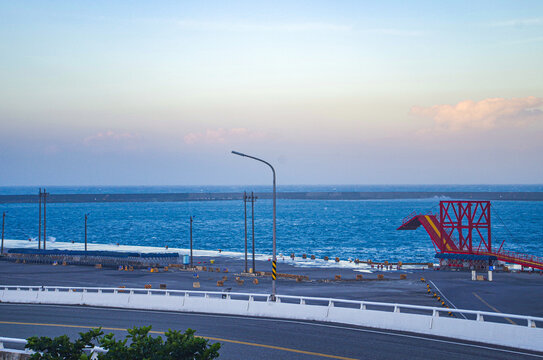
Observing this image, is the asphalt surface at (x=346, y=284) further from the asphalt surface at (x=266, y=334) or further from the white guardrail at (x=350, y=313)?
the asphalt surface at (x=266, y=334)

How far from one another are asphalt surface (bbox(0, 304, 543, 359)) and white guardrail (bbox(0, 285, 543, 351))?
24.0 inches

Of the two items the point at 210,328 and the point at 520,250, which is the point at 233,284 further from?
the point at 520,250

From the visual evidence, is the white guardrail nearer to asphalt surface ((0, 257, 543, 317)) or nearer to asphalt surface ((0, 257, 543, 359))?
asphalt surface ((0, 257, 543, 359))

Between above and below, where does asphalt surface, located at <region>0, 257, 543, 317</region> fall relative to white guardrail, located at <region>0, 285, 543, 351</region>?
Result: below

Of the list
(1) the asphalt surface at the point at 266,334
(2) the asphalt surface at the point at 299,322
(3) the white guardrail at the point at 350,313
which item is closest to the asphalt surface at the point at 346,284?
(2) the asphalt surface at the point at 299,322

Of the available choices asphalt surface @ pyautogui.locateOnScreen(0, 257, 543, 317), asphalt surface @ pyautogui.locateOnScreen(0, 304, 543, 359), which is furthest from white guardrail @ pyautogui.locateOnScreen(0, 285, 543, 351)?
asphalt surface @ pyautogui.locateOnScreen(0, 257, 543, 317)

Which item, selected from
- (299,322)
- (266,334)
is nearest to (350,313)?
(299,322)

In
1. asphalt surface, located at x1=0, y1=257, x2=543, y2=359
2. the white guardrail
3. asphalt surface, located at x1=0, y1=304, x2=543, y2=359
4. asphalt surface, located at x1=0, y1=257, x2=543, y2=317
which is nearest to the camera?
asphalt surface, located at x1=0, y1=304, x2=543, y2=359

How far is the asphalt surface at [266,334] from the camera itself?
18484 mm

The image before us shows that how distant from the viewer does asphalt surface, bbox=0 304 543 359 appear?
18484 millimetres

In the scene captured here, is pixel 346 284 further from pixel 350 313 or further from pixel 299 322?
pixel 350 313

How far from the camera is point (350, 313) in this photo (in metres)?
24.4

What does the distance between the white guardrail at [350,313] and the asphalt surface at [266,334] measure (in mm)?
609

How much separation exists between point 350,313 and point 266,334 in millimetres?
4273
